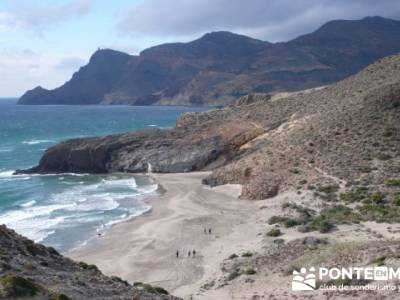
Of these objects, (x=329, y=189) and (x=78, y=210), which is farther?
(x=78, y=210)

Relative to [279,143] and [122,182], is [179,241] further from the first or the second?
[122,182]

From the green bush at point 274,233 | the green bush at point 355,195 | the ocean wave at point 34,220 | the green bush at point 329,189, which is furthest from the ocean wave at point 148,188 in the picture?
the green bush at point 274,233

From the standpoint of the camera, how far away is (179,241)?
35.2 metres

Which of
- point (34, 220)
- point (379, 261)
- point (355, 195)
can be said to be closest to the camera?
point (379, 261)

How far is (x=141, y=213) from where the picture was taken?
145 ft

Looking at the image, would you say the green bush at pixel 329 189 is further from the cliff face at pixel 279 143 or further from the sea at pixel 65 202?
the sea at pixel 65 202

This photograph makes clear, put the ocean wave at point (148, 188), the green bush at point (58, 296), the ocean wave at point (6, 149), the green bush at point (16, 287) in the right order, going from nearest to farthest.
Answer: the green bush at point (16, 287), the green bush at point (58, 296), the ocean wave at point (148, 188), the ocean wave at point (6, 149)

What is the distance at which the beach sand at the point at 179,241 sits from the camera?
28.9 metres

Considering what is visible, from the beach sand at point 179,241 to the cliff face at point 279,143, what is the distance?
4.77 m

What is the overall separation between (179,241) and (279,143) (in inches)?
870

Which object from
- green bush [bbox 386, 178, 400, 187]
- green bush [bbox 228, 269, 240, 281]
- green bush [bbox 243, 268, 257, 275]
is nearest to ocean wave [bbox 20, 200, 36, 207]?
green bush [bbox 228, 269, 240, 281]

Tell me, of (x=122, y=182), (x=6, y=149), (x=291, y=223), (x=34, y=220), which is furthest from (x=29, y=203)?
(x=6, y=149)

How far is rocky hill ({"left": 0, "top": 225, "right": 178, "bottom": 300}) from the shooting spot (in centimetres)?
1314

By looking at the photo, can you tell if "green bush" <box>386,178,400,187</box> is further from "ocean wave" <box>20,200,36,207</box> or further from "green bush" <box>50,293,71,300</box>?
"green bush" <box>50,293,71,300</box>
